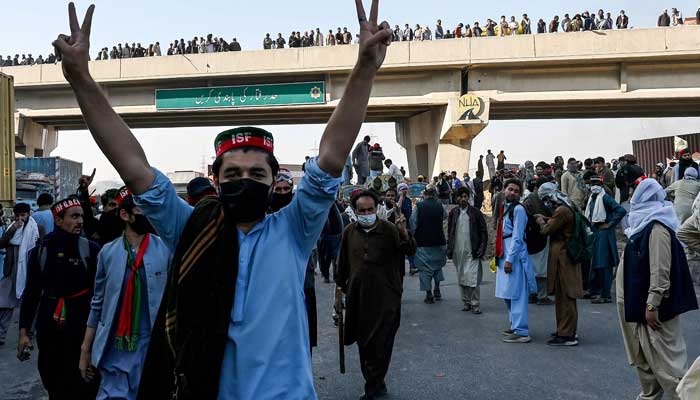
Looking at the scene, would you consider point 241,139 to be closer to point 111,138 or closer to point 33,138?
point 111,138

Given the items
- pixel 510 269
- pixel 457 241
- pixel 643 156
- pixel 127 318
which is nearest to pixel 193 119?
pixel 643 156

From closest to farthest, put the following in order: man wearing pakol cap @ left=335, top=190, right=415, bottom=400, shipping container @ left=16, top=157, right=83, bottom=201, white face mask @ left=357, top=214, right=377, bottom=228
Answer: man wearing pakol cap @ left=335, top=190, right=415, bottom=400 < white face mask @ left=357, top=214, right=377, bottom=228 < shipping container @ left=16, top=157, right=83, bottom=201

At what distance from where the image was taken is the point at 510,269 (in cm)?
727

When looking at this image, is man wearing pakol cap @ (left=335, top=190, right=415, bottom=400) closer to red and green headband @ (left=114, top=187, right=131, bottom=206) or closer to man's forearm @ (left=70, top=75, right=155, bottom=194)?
red and green headband @ (left=114, top=187, right=131, bottom=206)

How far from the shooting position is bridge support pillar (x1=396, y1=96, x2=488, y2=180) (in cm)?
2545

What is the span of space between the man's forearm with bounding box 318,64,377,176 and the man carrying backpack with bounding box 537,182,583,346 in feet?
19.0

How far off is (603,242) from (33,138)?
95.8 feet

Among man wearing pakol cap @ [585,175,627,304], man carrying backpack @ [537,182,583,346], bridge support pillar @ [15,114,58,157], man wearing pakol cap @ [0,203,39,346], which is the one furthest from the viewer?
bridge support pillar @ [15,114,58,157]

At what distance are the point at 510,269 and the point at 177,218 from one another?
590 centimetres

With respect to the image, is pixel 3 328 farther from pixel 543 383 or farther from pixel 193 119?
pixel 193 119

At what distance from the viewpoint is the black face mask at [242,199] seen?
6.24 ft

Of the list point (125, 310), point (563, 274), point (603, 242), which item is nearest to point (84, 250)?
point (125, 310)

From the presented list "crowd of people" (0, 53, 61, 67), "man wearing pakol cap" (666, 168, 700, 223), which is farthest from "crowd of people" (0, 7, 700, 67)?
"man wearing pakol cap" (666, 168, 700, 223)

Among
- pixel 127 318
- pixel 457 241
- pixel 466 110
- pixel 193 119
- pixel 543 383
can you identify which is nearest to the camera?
pixel 127 318
